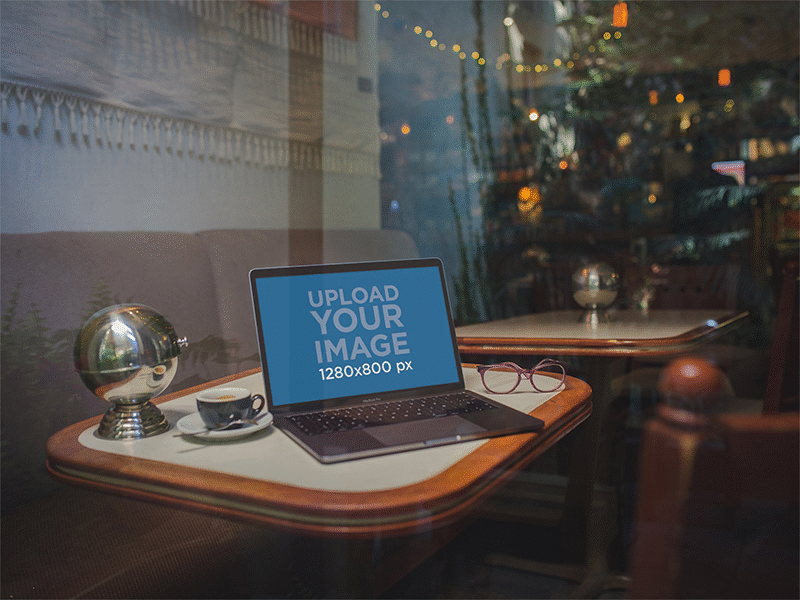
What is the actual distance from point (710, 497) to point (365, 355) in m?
0.70

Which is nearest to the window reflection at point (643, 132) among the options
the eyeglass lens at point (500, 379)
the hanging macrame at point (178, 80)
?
the hanging macrame at point (178, 80)

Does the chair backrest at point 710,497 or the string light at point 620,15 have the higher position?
the string light at point 620,15

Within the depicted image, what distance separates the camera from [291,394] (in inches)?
36.7

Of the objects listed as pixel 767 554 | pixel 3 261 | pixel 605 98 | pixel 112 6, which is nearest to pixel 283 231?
pixel 112 6

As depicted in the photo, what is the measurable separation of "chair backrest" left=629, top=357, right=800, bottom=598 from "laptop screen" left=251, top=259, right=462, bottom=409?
0.65 metres

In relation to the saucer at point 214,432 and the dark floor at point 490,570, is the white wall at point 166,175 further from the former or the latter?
the dark floor at point 490,570

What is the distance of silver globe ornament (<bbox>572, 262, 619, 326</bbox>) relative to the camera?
1.99 metres

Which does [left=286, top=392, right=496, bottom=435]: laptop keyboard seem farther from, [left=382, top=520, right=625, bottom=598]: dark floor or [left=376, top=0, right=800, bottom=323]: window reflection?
[left=376, top=0, right=800, bottom=323]: window reflection

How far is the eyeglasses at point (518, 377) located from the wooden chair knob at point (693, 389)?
0.71m

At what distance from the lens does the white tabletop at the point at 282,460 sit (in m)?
0.65

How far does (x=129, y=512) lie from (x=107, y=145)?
1.12m

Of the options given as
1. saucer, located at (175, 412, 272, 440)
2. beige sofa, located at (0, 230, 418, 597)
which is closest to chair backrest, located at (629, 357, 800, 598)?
saucer, located at (175, 412, 272, 440)

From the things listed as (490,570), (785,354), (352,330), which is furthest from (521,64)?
(352,330)

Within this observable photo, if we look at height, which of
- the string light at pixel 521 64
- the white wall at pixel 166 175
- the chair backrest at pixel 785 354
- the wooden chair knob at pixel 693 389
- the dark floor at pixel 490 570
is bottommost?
the dark floor at pixel 490 570
